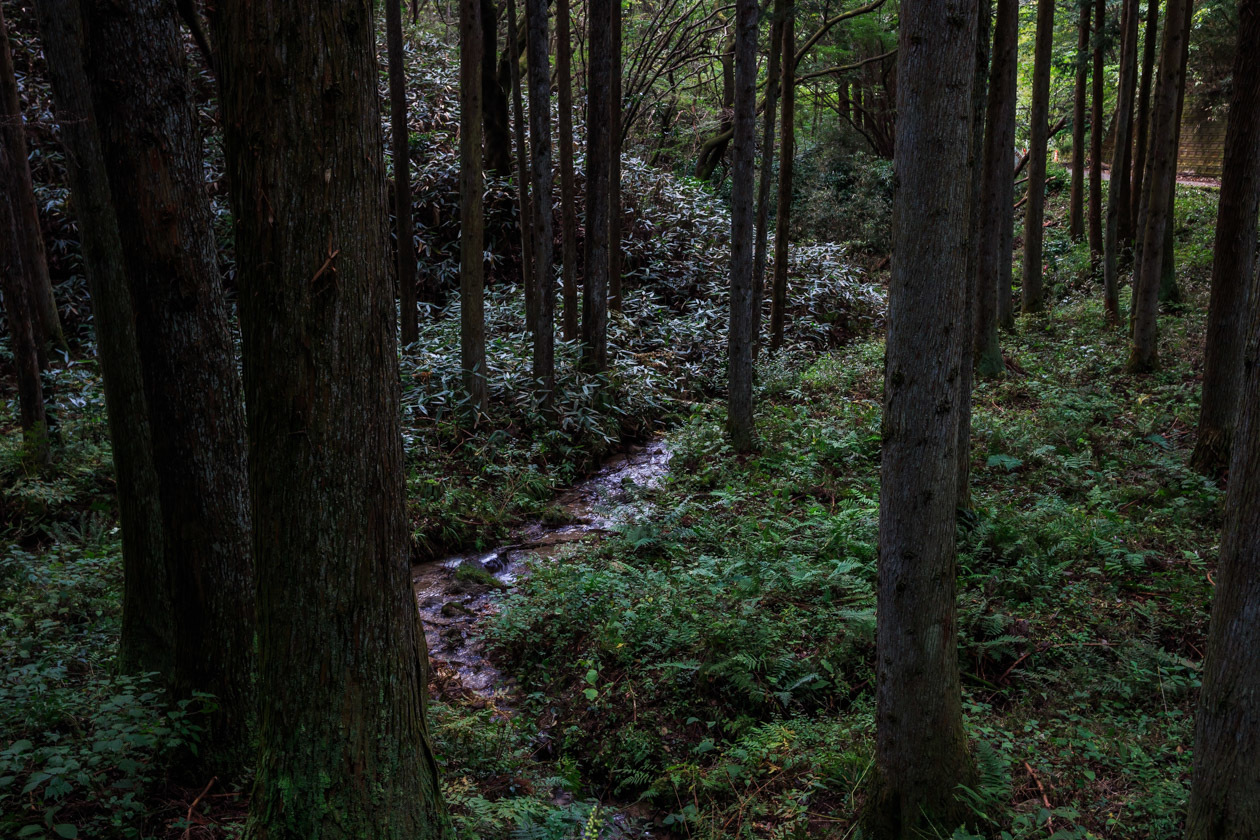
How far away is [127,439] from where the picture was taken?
430cm

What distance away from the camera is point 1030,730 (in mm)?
4016

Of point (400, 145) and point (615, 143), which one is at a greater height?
point (615, 143)

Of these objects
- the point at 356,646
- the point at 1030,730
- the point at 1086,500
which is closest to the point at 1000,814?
the point at 1030,730

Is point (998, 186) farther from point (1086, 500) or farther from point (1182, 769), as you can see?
point (1182, 769)

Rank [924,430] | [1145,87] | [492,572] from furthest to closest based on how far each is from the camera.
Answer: [1145,87] → [492,572] → [924,430]

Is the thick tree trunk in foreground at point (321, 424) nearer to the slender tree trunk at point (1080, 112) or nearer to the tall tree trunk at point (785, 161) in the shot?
the tall tree trunk at point (785, 161)

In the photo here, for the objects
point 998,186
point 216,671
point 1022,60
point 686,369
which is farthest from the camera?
point 1022,60

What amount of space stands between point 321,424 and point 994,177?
9.95 metres

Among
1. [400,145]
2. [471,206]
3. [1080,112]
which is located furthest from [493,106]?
[1080,112]

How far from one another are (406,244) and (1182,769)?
10323mm

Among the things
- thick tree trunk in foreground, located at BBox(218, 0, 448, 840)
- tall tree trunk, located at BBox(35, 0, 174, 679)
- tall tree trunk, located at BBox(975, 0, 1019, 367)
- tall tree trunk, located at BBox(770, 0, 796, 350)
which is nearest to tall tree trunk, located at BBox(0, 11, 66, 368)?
tall tree trunk, located at BBox(35, 0, 174, 679)

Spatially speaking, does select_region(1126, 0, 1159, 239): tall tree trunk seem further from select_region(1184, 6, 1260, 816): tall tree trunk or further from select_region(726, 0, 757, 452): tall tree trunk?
select_region(1184, 6, 1260, 816): tall tree trunk

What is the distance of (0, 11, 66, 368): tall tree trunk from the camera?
7531 mm

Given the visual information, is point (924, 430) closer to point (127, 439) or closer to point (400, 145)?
point (127, 439)
